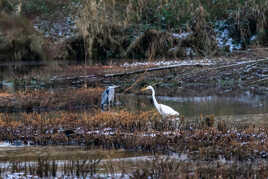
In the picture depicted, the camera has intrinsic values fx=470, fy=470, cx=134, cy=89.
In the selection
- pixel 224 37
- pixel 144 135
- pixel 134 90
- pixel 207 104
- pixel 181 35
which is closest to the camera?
pixel 144 135

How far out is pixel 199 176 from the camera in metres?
7.12

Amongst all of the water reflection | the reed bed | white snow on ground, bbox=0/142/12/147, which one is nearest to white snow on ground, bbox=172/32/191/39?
the water reflection

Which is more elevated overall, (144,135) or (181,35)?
(181,35)

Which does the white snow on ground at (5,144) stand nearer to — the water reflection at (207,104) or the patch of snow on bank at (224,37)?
the water reflection at (207,104)

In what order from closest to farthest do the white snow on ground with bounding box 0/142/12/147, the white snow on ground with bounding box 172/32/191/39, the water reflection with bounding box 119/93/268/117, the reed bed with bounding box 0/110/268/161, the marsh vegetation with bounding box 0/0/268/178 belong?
the marsh vegetation with bounding box 0/0/268/178, the reed bed with bounding box 0/110/268/161, the white snow on ground with bounding box 0/142/12/147, the water reflection with bounding box 119/93/268/117, the white snow on ground with bounding box 172/32/191/39

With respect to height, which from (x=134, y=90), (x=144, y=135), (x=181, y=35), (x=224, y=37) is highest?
(x=181, y=35)

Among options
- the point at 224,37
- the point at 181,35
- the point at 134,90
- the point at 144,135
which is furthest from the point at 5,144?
the point at 224,37

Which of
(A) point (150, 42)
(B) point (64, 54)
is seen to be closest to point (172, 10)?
(A) point (150, 42)

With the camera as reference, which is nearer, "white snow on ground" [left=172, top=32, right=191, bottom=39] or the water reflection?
the water reflection

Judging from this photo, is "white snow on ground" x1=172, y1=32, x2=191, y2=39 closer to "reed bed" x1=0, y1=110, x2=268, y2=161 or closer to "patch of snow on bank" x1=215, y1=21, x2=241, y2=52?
"patch of snow on bank" x1=215, y1=21, x2=241, y2=52

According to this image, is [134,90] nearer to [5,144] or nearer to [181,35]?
[5,144]

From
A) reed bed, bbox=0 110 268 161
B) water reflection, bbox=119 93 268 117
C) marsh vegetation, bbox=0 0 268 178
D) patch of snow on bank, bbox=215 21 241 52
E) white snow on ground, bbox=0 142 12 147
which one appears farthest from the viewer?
patch of snow on bank, bbox=215 21 241 52

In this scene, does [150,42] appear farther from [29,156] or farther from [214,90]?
[29,156]

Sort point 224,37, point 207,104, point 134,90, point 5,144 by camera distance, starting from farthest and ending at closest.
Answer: point 224,37 → point 134,90 → point 207,104 → point 5,144
